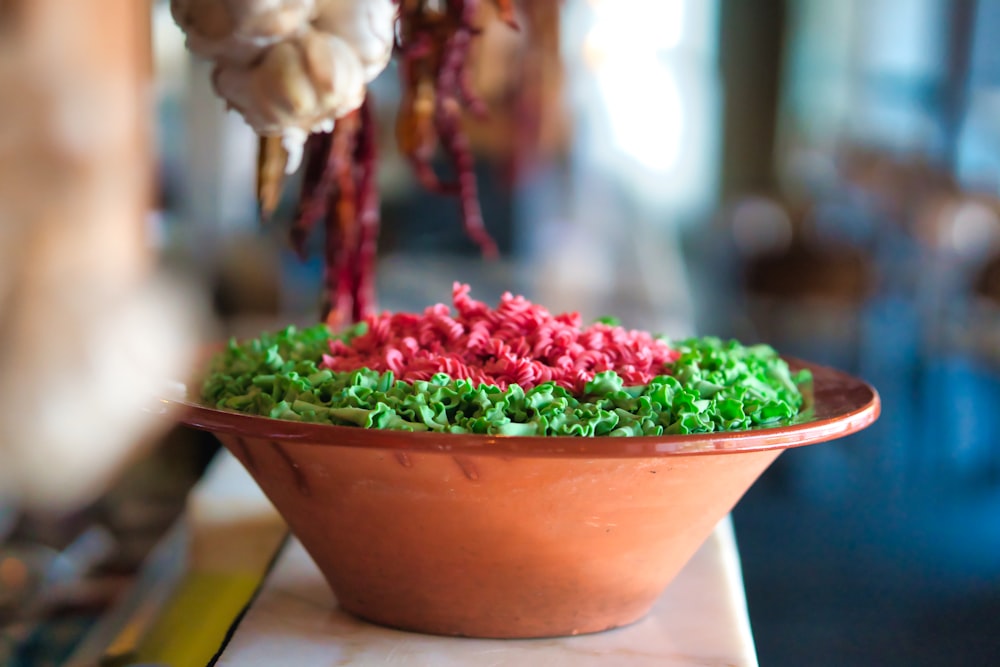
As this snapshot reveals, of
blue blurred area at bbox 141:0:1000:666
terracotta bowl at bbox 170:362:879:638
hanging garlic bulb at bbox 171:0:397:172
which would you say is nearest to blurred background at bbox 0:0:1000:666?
blue blurred area at bbox 141:0:1000:666

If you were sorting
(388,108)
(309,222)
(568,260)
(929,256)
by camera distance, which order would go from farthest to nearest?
1. (568,260)
2. (388,108)
3. (929,256)
4. (309,222)

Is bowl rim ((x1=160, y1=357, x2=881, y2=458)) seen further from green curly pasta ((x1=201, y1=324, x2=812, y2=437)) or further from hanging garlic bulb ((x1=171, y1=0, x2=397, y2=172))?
hanging garlic bulb ((x1=171, y1=0, x2=397, y2=172))

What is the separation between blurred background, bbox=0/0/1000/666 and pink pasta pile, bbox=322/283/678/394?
45 cm

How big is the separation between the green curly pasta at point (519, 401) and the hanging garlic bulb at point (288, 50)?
21 centimetres

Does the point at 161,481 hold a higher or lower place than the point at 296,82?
lower

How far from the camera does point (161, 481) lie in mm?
1790

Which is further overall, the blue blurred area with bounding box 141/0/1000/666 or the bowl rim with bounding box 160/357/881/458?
the blue blurred area with bounding box 141/0/1000/666

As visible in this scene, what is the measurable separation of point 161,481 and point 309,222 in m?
0.92

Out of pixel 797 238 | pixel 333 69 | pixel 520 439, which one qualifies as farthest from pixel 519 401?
pixel 797 238

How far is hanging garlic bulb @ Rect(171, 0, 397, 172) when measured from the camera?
756 millimetres

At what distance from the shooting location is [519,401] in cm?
68

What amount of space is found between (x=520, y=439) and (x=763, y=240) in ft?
17.3

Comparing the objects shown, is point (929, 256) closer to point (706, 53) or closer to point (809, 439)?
point (706, 53)

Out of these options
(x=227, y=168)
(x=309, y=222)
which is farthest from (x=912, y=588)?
(x=227, y=168)
